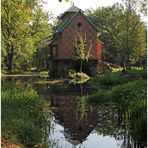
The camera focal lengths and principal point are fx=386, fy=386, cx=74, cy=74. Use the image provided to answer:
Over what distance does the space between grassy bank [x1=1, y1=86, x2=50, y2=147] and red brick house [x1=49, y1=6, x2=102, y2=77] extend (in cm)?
4091

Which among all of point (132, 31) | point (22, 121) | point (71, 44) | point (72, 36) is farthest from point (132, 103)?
point (132, 31)

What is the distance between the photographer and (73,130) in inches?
590

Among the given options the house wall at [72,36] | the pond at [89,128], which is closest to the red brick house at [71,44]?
the house wall at [72,36]

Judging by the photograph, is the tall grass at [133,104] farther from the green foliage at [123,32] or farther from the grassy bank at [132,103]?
the green foliage at [123,32]

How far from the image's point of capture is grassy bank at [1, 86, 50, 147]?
35.4 feet

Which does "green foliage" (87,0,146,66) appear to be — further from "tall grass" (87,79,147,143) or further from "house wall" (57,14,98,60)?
"tall grass" (87,79,147,143)

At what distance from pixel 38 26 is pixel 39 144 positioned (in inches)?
2770

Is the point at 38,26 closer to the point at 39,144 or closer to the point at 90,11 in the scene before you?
the point at 90,11

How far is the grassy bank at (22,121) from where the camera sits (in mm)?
10797

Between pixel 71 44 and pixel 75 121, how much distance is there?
4190cm

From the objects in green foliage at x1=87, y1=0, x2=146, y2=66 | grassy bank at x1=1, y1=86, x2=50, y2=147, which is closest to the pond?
grassy bank at x1=1, y1=86, x2=50, y2=147

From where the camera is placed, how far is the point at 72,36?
57.9 meters

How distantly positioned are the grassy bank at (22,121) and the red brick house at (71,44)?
40.9 meters

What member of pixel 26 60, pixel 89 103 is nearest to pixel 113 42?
pixel 26 60
